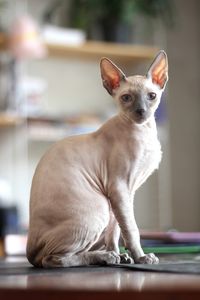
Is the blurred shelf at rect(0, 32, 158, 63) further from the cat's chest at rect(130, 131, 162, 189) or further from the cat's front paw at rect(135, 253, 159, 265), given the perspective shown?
the cat's front paw at rect(135, 253, 159, 265)

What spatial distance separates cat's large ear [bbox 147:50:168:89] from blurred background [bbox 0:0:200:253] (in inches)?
101

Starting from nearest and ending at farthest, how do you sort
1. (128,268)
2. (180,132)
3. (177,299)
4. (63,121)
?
(177,299) → (128,268) → (63,121) → (180,132)

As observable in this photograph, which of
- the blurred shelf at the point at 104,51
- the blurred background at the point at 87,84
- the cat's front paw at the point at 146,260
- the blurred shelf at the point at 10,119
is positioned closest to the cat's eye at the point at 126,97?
the cat's front paw at the point at 146,260

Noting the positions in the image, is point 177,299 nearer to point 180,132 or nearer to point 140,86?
point 140,86

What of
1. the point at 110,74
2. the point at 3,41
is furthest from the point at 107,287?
the point at 3,41

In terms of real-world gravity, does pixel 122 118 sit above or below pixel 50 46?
below

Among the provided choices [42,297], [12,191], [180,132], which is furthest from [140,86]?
[180,132]

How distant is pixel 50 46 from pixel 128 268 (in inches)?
123

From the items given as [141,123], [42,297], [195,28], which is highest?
[195,28]

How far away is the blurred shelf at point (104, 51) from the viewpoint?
3.95 metres

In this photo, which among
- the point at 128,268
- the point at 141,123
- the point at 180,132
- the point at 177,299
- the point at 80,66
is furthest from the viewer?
the point at 180,132

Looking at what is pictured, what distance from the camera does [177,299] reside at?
55cm

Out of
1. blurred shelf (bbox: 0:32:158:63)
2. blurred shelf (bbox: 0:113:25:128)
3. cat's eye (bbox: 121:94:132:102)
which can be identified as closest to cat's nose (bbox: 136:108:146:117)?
cat's eye (bbox: 121:94:132:102)

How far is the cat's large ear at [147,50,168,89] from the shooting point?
996 millimetres
